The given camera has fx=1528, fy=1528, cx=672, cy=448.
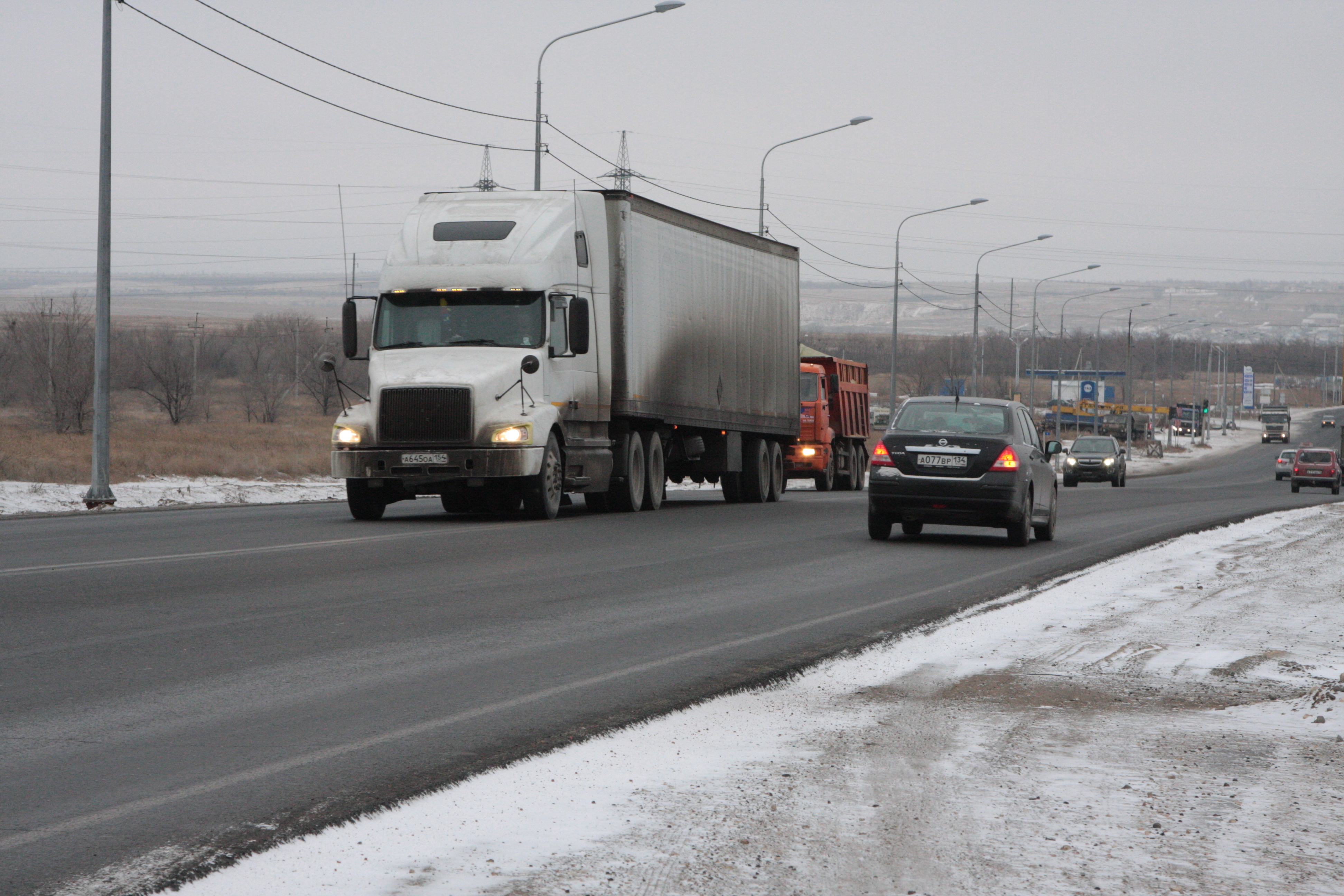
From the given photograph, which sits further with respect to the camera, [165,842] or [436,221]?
[436,221]

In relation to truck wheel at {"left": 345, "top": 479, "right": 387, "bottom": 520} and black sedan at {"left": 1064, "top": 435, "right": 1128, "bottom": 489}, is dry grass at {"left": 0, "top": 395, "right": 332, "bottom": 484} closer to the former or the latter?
truck wheel at {"left": 345, "top": 479, "right": 387, "bottom": 520}

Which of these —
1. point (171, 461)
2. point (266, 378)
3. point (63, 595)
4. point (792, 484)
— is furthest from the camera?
point (266, 378)

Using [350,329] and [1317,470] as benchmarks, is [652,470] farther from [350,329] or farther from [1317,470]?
[1317,470]

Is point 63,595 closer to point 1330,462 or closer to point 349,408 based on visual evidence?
point 349,408

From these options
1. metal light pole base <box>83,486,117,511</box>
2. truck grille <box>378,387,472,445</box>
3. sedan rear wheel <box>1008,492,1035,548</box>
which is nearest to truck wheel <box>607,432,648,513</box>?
truck grille <box>378,387,472,445</box>

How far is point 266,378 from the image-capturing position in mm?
101938

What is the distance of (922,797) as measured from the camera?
5488 millimetres

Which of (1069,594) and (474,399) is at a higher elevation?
(474,399)

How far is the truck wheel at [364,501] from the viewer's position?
762 inches

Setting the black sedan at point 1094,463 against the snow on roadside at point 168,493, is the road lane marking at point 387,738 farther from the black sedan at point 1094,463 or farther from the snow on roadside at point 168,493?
the black sedan at point 1094,463

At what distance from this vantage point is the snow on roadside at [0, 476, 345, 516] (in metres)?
23.0

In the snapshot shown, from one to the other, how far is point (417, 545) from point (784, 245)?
1449 cm

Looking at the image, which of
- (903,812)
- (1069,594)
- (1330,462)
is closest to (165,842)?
(903,812)

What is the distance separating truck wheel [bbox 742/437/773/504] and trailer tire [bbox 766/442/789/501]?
71cm
